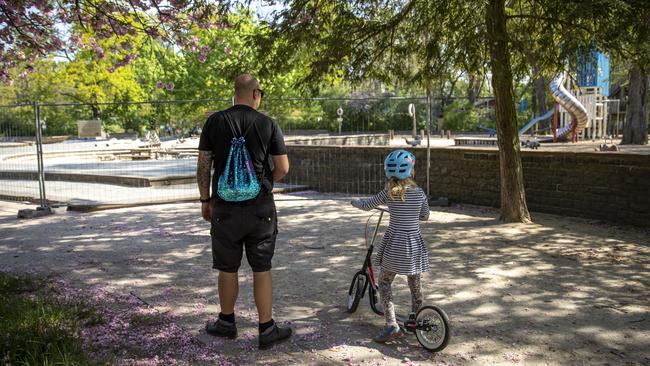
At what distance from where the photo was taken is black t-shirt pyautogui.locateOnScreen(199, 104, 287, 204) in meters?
3.97

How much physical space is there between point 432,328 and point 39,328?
278 centimetres

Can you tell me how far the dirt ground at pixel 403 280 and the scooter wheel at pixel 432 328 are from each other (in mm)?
93

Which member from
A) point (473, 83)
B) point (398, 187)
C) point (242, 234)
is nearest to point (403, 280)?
point (398, 187)

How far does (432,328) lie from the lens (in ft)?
13.2

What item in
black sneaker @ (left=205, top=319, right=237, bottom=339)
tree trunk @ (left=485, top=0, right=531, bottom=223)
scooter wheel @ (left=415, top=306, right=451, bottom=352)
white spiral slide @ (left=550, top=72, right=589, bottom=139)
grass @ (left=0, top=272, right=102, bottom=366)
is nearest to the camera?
grass @ (left=0, top=272, right=102, bottom=366)

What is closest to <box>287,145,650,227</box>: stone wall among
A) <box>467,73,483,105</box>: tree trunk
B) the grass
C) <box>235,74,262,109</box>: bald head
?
<box>467,73,483,105</box>: tree trunk

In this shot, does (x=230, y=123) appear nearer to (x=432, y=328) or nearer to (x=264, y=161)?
(x=264, y=161)

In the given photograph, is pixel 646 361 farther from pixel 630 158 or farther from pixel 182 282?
pixel 630 158

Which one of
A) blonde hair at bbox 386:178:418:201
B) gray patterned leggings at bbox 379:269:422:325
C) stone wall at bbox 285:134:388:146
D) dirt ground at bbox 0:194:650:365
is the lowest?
dirt ground at bbox 0:194:650:365

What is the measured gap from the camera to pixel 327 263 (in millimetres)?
6684

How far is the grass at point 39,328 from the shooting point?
3.60m

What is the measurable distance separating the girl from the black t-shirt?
84 cm

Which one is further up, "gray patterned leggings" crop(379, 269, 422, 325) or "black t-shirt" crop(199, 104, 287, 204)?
"black t-shirt" crop(199, 104, 287, 204)

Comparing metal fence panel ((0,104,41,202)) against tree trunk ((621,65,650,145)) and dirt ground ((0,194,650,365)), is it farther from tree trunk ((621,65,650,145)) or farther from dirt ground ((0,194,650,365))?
tree trunk ((621,65,650,145))
